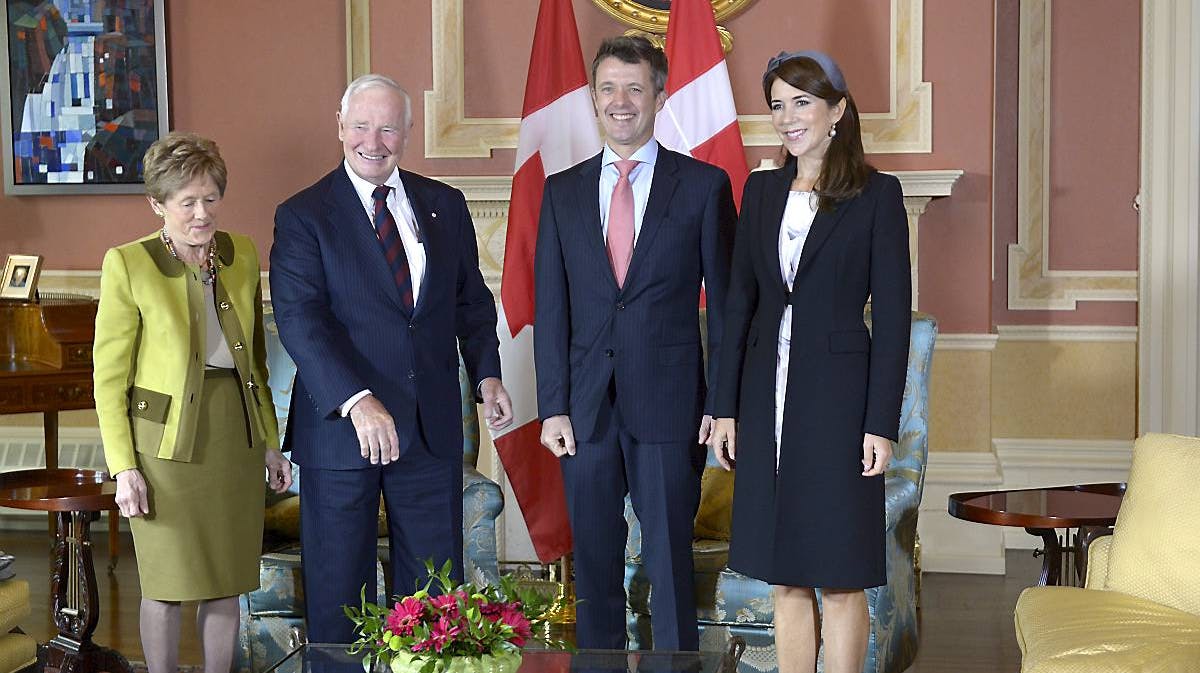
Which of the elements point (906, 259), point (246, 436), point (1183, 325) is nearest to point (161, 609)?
point (246, 436)

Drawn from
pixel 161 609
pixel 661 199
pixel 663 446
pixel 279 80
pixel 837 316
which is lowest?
pixel 161 609

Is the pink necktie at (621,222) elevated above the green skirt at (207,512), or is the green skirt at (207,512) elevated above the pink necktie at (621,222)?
the pink necktie at (621,222)

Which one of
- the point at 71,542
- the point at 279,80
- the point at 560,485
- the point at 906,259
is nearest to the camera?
the point at 906,259

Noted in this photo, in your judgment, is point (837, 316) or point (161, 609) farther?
point (161, 609)

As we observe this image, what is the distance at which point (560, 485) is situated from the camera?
3.65 m

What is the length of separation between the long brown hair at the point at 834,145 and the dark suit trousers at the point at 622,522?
636mm

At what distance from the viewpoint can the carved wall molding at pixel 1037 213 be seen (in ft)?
16.5

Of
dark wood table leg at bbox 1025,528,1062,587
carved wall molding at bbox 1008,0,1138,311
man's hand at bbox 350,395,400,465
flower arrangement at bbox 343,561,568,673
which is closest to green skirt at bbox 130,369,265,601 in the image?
man's hand at bbox 350,395,400,465

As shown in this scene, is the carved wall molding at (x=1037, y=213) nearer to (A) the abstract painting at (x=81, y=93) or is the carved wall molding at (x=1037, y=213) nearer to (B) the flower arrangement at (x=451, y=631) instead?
(A) the abstract painting at (x=81, y=93)

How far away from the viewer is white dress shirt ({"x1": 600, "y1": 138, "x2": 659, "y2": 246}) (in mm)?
2848

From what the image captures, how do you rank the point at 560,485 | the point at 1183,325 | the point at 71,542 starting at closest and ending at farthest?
the point at 71,542 → the point at 560,485 → the point at 1183,325

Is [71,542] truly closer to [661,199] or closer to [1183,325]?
[661,199]

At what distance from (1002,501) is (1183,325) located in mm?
1960

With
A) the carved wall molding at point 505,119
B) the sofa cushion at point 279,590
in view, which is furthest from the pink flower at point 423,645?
the carved wall molding at point 505,119
